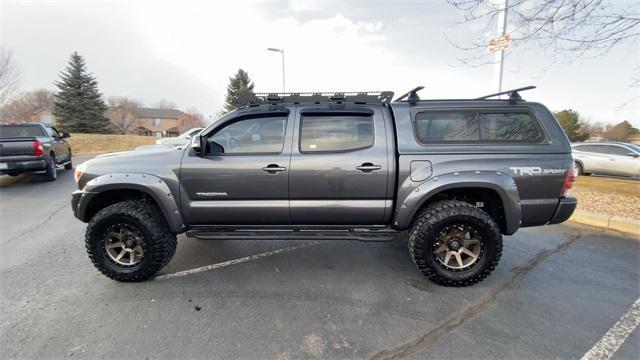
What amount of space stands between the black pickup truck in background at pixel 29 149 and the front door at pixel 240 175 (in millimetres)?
8050

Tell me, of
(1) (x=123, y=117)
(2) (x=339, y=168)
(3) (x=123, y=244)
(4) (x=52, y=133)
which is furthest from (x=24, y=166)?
(1) (x=123, y=117)

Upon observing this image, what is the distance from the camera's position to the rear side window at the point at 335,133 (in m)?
3.35

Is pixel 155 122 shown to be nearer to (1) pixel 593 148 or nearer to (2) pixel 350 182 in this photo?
(1) pixel 593 148

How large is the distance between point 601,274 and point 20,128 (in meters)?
13.9

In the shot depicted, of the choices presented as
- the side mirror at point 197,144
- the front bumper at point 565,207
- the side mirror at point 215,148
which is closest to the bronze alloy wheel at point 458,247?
the front bumper at point 565,207

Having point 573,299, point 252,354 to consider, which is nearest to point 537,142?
point 573,299

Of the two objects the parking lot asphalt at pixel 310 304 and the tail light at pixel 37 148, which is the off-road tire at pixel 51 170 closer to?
the tail light at pixel 37 148

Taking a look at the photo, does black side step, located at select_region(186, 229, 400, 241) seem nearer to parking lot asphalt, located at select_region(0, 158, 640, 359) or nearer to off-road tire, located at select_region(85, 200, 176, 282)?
off-road tire, located at select_region(85, 200, 176, 282)

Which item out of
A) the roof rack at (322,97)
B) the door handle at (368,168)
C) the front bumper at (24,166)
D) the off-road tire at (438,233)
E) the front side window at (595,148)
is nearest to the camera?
the off-road tire at (438,233)

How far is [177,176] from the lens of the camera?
3301mm

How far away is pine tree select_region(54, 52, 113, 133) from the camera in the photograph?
33.6 m

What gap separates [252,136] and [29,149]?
Result: 28.3 feet

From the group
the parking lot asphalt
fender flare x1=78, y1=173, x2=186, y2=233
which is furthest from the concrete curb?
fender flare x1=78, y1=173, x2=186, y2=233

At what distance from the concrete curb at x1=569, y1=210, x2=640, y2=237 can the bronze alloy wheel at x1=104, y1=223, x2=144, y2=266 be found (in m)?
7.02
